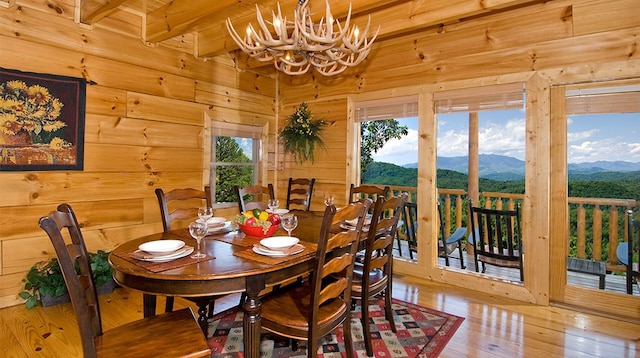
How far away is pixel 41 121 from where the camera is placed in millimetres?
2971

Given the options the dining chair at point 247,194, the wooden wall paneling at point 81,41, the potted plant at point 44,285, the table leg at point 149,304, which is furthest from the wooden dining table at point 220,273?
the wooden wall paneling at point 81,41

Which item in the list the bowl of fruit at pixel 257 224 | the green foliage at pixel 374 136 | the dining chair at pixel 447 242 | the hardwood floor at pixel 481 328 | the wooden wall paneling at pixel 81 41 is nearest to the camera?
the bowl of fruit at pixel 257 224

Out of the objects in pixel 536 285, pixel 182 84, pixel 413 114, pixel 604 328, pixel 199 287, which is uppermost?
pixel 182 84

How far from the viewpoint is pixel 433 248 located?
381cm

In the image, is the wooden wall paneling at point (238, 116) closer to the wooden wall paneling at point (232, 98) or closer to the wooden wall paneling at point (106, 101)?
the wooden wall paneling at point (232, 98)

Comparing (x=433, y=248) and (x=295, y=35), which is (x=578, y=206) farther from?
(x=295, y=35)

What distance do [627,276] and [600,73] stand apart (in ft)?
5.72

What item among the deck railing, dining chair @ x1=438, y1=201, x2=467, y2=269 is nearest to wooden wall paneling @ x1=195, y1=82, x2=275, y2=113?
dining chair @ x1=438, y1=201, x2=467, y2=269

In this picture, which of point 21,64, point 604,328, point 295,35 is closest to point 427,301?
point 604,328

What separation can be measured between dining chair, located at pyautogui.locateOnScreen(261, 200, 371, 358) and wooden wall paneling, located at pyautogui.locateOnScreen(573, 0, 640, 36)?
2644mm

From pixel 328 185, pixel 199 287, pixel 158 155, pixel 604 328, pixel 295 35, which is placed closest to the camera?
pixel 199 287

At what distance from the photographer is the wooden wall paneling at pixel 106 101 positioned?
324 cm

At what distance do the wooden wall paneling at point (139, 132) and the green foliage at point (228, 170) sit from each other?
398mm

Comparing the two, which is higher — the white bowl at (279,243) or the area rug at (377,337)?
the white bowl at (279,243)
